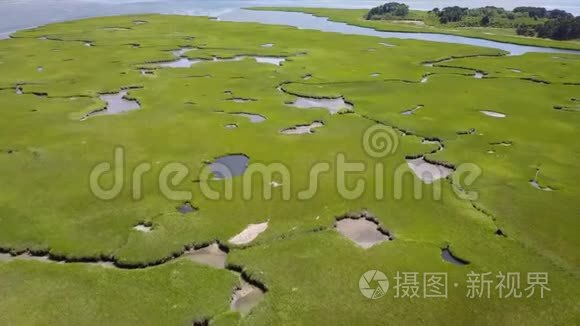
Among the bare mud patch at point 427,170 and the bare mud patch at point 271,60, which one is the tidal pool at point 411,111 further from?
the bare mud patch at point 271,60

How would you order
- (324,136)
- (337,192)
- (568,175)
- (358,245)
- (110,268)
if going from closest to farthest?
(110,268), (358,245), (337,192), (568,175), (324,136)

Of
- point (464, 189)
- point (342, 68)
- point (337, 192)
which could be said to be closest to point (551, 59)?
point (342, 68)

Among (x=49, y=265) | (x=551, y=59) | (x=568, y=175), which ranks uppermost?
(x=551, y=59)

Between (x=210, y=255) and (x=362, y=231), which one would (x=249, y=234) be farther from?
(x=362, y=231)

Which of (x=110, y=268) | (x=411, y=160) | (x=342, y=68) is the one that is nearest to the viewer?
(x=110, y=268)

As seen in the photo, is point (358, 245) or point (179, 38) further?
point (179, 38)

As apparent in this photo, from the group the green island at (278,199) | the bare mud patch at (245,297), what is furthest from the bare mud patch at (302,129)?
the bare mud patch at (245,297)

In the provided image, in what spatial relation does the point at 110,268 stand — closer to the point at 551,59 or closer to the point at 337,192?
the point at 337,192
